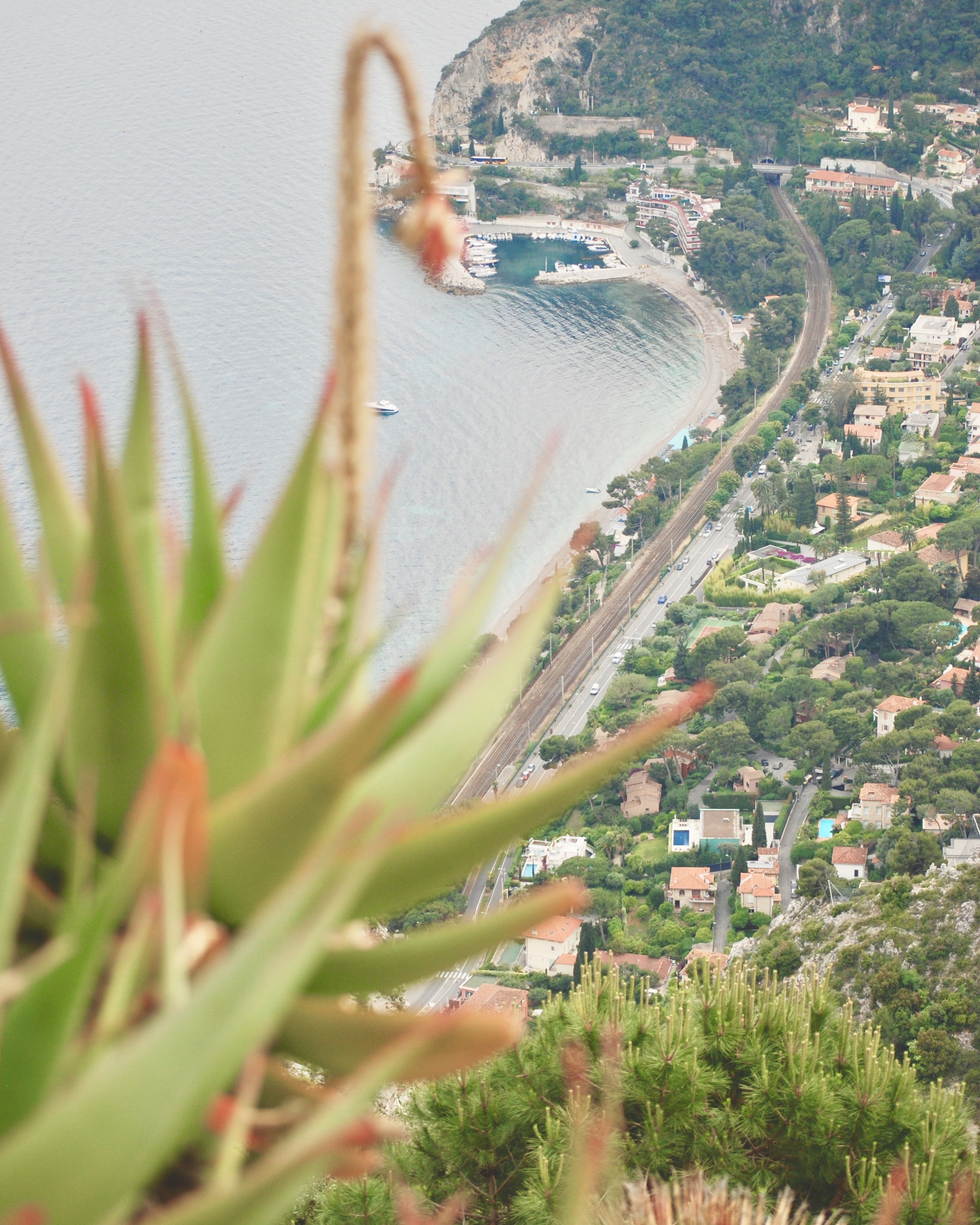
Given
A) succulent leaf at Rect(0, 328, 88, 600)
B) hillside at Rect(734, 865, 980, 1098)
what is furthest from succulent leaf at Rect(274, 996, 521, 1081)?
hillside at Rect(734, 865, 980, 1098)

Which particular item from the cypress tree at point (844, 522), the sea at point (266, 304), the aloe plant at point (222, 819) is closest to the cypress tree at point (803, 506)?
the cypress tree at point (844, 522)

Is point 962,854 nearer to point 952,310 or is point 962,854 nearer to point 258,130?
point 952,310

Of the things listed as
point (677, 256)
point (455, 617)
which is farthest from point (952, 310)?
point (455, 617)

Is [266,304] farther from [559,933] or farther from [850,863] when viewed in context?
[850,863]

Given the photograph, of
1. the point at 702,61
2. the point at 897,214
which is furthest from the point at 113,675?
the point at 702,61

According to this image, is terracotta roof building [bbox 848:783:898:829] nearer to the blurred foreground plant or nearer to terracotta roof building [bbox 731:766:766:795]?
terracotta roof building [bbox 731:766:766:795]

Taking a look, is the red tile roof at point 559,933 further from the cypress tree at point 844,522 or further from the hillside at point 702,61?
the hillside at point 702,61
